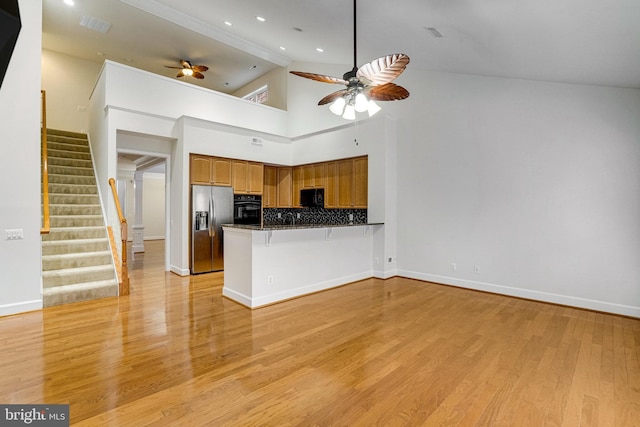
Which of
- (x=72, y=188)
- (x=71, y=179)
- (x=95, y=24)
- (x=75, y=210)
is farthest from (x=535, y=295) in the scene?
(x=95, y=24)

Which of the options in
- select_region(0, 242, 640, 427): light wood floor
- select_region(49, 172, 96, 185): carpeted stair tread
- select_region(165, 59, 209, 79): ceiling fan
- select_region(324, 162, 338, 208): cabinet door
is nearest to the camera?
select_region(0, 242, 640, 427): light wood floor

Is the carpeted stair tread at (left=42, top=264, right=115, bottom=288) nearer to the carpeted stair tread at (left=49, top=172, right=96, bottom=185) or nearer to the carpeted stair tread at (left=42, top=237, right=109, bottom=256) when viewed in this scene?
the carpeted stair tread at (left=42, top=237, right=109, bottom=256)

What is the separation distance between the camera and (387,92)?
3.45 meters

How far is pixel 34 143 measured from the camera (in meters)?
4.10

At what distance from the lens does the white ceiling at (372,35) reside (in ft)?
9.53

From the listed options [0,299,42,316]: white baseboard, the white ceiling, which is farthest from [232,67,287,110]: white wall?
[0,299,42,316]: white baseboard

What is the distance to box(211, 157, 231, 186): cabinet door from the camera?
6.51 meters

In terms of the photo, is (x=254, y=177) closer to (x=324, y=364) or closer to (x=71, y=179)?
(x=71, y=179)

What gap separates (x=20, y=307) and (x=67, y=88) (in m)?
6.82

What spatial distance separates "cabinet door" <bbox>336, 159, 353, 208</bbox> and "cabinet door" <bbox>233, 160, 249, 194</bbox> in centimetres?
206

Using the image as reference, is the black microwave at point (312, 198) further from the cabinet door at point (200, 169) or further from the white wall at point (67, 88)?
the white wall at point (67, 88)

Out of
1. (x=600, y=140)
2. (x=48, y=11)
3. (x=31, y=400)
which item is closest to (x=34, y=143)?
(x=31, y=400)

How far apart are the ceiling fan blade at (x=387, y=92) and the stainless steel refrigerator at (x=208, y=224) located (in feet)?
13.5

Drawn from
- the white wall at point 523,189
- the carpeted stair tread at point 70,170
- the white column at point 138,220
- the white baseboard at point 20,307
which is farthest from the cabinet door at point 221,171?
the white column at point 138,220
